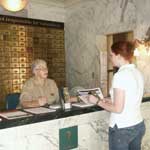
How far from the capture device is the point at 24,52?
4.40 meters

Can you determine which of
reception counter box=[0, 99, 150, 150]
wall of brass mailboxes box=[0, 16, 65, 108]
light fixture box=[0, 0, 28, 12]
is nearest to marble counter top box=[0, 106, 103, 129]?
Answer: reception counter box=[0, 99, 150, 150]

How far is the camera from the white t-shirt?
172 centimetres

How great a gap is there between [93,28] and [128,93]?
9.52ft

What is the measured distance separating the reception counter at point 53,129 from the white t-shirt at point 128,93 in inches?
14.2

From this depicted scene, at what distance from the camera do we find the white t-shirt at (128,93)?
1.72m

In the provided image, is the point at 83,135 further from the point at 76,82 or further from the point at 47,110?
the point at 76,82

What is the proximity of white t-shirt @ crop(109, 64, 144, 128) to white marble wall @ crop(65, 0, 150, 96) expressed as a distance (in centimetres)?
192

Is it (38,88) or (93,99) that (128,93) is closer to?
(93,99)

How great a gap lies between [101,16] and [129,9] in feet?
1.95

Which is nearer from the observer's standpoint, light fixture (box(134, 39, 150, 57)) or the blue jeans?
the blue jeans

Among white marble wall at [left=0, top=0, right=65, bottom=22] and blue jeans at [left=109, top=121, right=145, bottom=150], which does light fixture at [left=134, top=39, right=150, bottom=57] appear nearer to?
blue jeans at [left=109, top=121, right=145, bottom=150]

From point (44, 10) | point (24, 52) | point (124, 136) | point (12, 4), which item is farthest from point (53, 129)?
point (44, 10)

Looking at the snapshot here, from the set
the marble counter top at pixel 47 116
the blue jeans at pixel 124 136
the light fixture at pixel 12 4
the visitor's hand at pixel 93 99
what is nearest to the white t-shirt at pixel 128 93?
the blue jeans at pixel 124 136

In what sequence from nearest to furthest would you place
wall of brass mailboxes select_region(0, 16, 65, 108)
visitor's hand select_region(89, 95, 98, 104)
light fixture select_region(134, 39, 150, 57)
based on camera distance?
visitor's hand select_region(89, 95, 98, 104), light fixture select_region(134, 39, 150, 57), wall of brass mailboxes select_region(0, 16, 65, 108)
